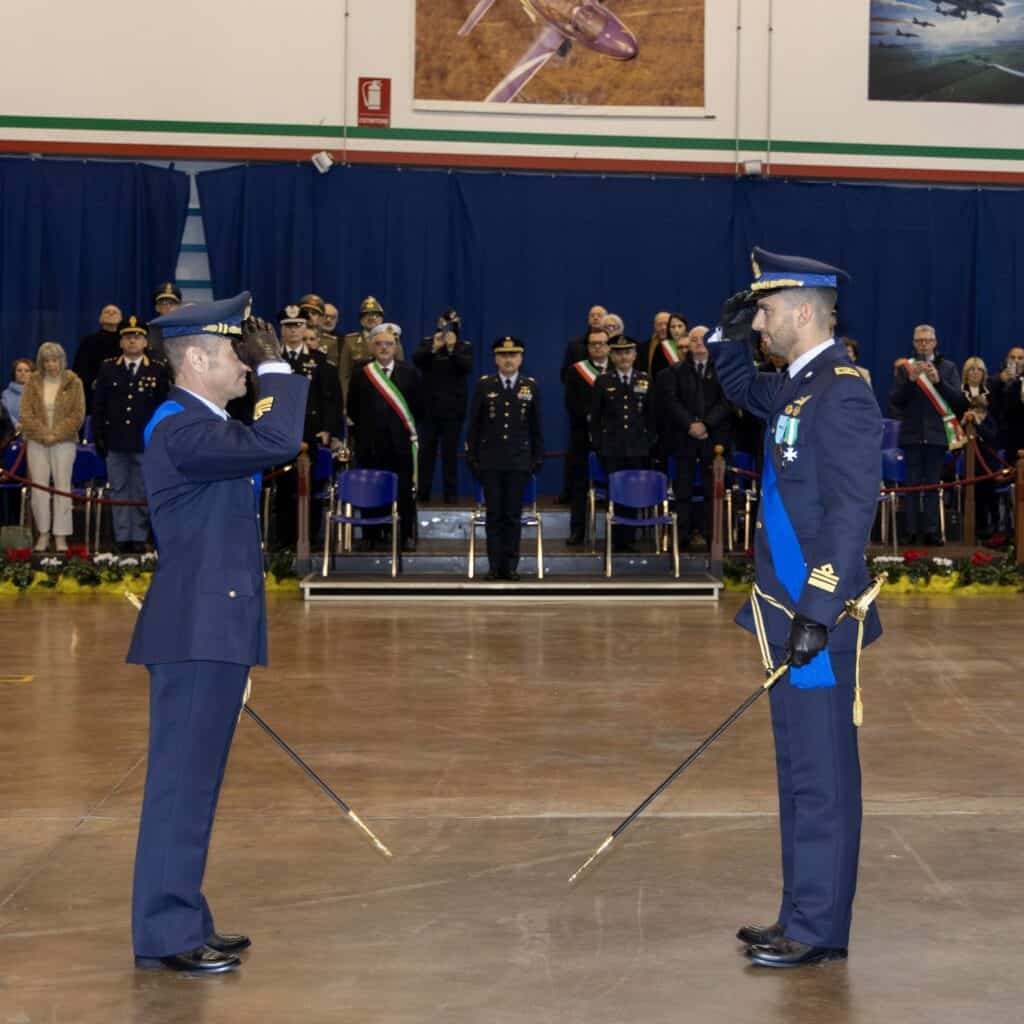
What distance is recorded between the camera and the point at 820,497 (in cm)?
441

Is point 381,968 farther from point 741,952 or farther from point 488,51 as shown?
point 488,51

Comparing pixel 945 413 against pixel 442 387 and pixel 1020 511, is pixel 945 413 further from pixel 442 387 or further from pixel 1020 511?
pixel 442 387

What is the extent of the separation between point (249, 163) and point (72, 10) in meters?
2.39

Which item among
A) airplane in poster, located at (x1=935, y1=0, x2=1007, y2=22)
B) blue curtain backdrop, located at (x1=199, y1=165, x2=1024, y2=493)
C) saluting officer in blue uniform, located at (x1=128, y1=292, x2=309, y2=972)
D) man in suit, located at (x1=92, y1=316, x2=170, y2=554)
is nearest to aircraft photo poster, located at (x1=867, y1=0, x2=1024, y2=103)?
airplane in poster, located at (x1=935, y1=0, x2=1007, y2=22)

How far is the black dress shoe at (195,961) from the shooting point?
436cm

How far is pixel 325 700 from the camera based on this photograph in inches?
336

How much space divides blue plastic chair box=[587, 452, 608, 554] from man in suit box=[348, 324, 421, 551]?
1486 millimetres

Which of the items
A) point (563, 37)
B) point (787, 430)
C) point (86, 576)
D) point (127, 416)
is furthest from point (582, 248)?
point (787, 430)

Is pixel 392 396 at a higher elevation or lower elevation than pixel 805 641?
higher

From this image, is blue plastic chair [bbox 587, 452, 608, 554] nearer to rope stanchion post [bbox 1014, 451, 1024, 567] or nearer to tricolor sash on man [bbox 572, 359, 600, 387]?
tricolor sash on man [bbox 572, 359, 600, 387]

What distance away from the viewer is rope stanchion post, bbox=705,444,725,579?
13.2m

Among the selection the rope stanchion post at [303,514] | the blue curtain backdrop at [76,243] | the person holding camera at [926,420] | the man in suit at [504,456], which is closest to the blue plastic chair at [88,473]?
the rope stanchion post at [303,514]

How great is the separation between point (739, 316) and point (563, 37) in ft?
46.2

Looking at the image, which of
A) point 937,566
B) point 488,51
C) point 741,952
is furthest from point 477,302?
point 741,952
